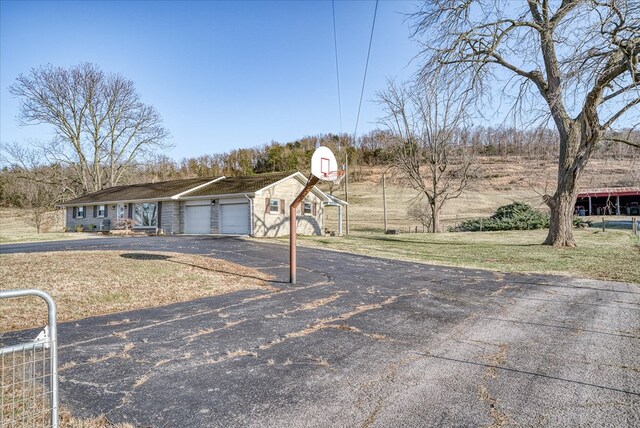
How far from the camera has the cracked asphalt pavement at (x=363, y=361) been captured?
3023 mm

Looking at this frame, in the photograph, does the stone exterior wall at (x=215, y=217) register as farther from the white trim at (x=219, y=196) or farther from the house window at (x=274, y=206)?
the house window at (x=274, y=206)

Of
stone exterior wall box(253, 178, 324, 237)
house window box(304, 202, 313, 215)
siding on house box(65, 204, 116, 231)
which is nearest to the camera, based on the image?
stone exterior wall box(253, 178, 324, 237)

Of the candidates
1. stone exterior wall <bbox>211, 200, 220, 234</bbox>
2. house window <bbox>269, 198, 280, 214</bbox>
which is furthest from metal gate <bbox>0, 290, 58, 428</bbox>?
stone exterior wall <bbox>211, 200, 220, 234</bbox>

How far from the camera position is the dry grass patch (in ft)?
21.0

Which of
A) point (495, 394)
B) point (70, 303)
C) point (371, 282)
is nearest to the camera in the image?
point (495, 394)

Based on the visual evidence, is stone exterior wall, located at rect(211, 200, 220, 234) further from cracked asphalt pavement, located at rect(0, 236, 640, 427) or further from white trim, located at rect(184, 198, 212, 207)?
cracked asphalt pavement, located at rect(0, 236, 640, 427)

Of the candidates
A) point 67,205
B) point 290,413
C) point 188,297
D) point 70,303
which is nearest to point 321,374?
point 290,413

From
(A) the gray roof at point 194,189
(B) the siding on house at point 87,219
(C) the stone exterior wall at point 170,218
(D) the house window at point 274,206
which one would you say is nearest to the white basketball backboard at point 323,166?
(A) the gray roof at point 194,189

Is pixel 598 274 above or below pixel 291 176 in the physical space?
below

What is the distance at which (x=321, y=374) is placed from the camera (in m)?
3.74

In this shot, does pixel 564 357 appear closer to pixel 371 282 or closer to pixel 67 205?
pixel 371 282

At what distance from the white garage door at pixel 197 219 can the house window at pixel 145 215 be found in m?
2.60

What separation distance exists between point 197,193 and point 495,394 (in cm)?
2412

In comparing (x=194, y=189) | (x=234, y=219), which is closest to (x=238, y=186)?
(x=234, y=219)
